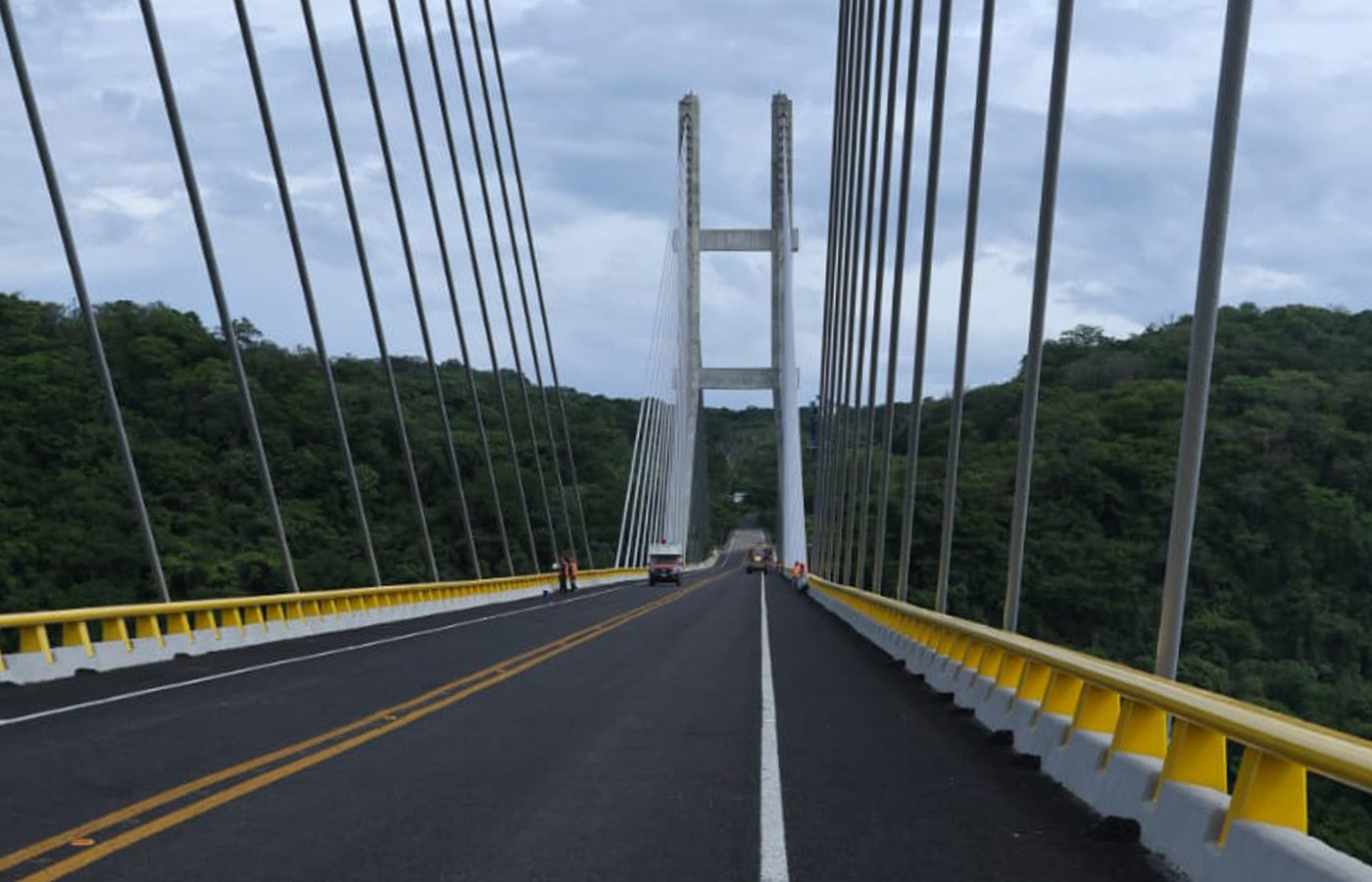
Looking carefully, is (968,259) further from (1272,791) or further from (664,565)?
(664,565)

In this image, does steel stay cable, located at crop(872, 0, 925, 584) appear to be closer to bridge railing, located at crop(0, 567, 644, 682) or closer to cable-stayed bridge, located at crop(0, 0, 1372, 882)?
cable-stayed bridge, located at crop(0, 0, 1372, 882)

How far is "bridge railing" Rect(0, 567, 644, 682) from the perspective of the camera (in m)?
16.7

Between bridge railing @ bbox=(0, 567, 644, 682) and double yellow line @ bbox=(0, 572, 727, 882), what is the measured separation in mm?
4507

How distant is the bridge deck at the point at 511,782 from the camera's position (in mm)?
6715

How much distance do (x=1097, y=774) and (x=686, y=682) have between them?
28.1 ft

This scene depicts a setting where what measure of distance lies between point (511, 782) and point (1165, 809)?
379cm

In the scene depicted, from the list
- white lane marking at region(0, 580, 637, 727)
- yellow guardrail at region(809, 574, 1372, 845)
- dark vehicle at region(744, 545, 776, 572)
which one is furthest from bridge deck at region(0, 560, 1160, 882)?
dark vehicle at region(744, 545, 776, 572)

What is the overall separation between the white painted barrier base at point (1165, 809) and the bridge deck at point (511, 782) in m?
0.17

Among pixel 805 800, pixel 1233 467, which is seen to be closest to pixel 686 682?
pixel 805 800

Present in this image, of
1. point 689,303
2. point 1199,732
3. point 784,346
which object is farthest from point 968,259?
point 689,303

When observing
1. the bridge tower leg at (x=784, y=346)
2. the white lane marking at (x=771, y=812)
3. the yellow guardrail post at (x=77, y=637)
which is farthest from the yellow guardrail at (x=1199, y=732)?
the bridge tower leg at (x=784, y=346)

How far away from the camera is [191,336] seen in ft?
218

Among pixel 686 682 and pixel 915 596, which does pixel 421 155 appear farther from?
pixel 915 596

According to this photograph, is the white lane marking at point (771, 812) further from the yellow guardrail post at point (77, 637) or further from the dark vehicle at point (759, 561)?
the dark vehicle at point (759, 561)
